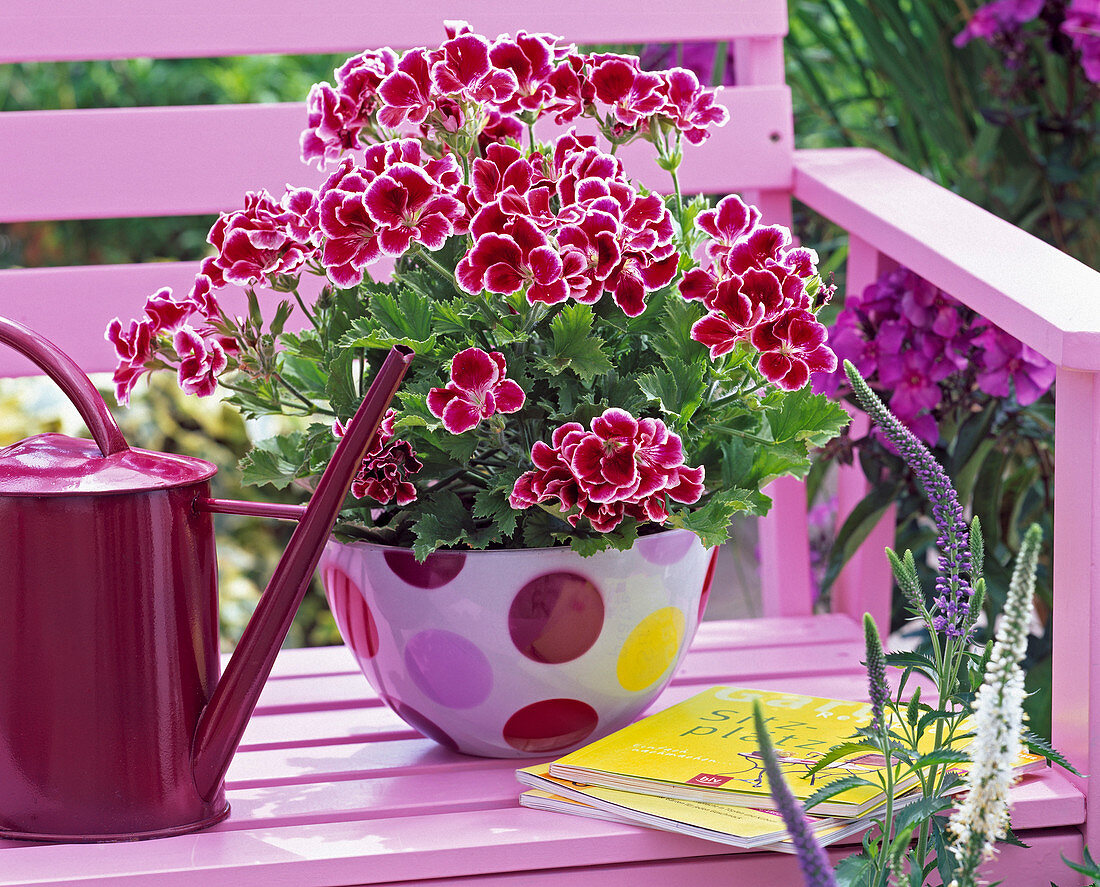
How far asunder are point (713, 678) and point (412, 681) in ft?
1.08

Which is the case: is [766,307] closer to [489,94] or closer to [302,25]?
[489,94]

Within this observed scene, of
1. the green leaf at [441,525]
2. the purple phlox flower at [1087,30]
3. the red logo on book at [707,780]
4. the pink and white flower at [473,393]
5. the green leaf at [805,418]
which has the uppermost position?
the purple phlox flower at [1087,30]

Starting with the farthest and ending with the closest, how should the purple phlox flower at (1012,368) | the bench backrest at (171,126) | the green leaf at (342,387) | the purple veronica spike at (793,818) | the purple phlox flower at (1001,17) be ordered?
the purple phlox flower at (1001,17), the bench backrest at (171,126), the purple phlox flower at (1012,368), the green leaf at (342,387), the purple veronica spike at (793,818)

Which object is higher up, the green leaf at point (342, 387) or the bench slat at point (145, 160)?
the bench slat at point (145, 160)

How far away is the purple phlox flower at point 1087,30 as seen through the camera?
1291 millimetres

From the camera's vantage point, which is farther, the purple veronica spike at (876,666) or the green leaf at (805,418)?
the green leaf at (805,418)

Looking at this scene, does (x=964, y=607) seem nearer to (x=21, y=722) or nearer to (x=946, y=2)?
(x=21, y=722)

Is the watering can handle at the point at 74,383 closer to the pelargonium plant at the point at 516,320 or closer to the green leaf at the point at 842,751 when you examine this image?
the pelargonium plant at the point at 516,320

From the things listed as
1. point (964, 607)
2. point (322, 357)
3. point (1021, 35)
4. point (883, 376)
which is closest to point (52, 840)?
point (322, 357)

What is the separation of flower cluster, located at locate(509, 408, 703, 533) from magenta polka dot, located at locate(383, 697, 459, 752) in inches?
8.2

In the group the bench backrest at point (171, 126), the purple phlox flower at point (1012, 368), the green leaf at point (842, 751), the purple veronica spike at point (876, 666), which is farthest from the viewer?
the bench backrest at point (171, 126)

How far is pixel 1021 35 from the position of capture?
1.38 meters

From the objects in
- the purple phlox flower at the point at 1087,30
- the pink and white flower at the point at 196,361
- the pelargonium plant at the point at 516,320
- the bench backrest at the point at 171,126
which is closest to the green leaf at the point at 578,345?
the pelargonium plant at the point at 516,320

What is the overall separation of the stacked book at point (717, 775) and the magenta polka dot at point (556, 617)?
0.25 feet
